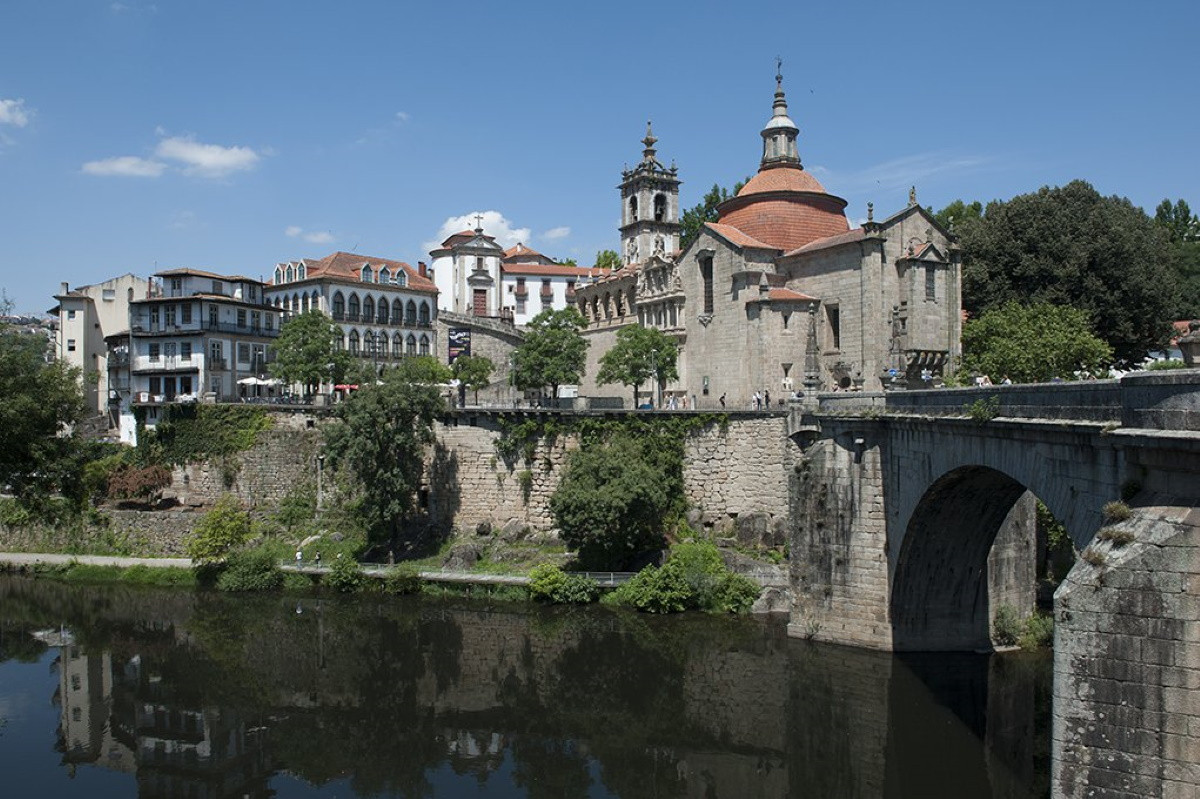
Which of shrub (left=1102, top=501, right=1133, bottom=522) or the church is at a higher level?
the church

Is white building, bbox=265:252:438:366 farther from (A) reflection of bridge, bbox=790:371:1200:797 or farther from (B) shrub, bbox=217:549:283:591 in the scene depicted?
(A) reflection of bridge, bbox=790:371:1200:797

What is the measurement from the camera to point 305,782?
67.4 feet

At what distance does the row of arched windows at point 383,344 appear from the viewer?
62906mm

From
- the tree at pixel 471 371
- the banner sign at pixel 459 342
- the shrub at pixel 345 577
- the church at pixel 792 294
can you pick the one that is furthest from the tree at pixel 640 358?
the banner sign at pixel 459 342

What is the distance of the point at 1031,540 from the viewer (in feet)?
89.0

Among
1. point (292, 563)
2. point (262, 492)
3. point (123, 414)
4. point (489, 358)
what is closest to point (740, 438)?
point (292, 563)

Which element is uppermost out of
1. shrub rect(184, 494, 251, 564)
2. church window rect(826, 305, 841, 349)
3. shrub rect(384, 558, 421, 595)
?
church window rect(826, 305, 841, 349)

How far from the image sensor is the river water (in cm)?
2030

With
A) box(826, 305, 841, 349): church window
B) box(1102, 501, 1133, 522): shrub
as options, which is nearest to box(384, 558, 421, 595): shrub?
box(826, 305, 841, 349): church window

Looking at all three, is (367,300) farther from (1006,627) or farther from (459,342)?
(1006,627)

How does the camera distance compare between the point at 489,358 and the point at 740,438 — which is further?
the point at 489,358

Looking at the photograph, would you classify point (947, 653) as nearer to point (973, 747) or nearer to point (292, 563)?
point (973, 747)

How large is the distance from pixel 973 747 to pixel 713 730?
596 centimetres

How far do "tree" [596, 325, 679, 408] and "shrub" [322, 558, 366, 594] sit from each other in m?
18.2
